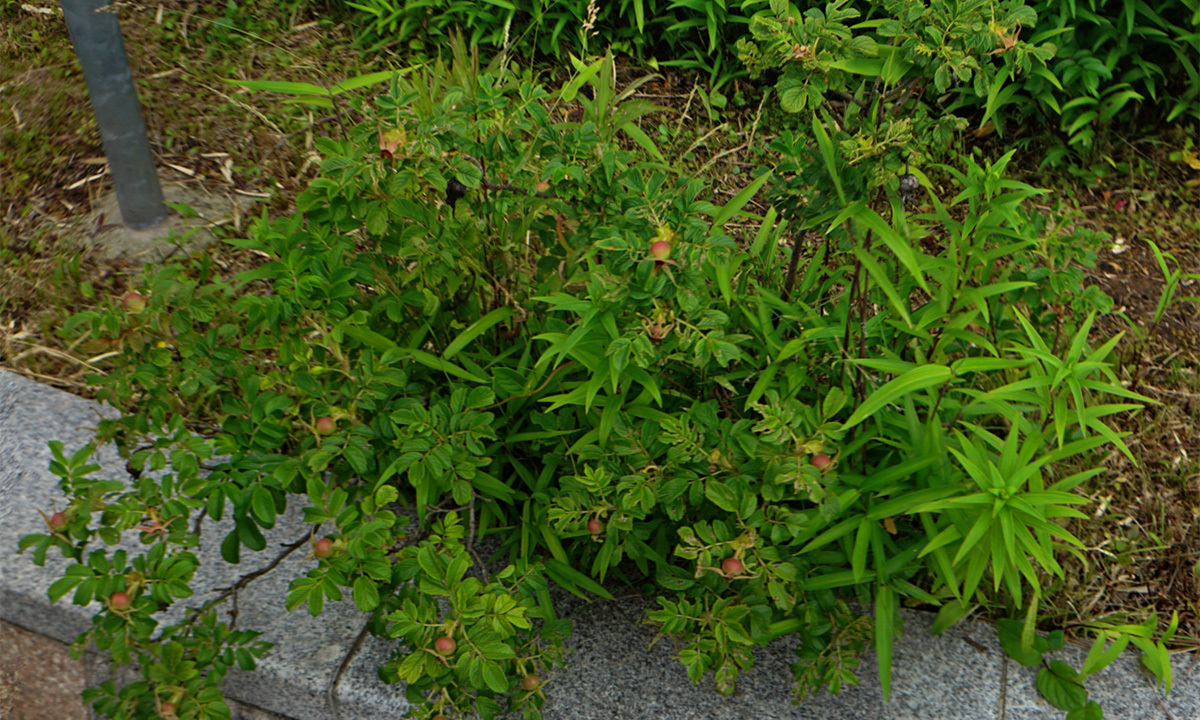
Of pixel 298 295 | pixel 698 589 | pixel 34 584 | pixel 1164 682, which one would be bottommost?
pixel 1164 682

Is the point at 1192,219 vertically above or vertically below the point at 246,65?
below

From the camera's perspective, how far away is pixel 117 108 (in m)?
2.48

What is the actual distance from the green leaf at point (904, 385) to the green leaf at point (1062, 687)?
731 millimetres

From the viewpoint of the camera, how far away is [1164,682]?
77.7 inches

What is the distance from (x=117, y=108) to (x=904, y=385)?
2.10 metres

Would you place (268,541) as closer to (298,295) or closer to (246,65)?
(298,295)

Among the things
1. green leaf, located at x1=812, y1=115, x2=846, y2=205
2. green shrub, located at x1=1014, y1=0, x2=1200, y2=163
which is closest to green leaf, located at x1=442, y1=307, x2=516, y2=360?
green leaf, located at x1=812, y1=115, x2=846, y2=205

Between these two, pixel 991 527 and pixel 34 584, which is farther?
pixel 34 584

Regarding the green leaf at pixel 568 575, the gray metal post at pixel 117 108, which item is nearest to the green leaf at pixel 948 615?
the green leaf at pixel 568 575

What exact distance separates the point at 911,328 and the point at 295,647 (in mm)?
1413

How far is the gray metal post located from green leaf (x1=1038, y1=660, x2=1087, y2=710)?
256cm

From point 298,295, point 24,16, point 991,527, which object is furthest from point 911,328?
point 24,16

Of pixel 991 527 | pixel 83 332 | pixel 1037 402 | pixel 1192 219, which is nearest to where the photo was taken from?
pixel 991 527

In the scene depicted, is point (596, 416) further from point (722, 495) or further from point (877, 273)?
point (877, 273)
